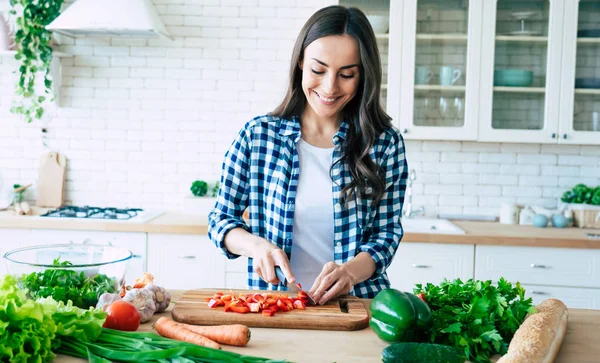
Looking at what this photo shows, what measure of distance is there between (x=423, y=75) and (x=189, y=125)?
63.2 inches

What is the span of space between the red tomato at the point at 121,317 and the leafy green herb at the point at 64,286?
10 centimetres

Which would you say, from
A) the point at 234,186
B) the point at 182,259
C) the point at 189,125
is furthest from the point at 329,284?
the point at 189,125

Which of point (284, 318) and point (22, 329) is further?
point (284, 318)

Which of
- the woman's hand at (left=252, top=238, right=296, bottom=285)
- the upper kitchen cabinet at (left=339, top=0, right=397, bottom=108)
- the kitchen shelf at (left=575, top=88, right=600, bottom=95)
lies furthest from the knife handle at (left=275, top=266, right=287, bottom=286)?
the kitchen shelf at (left=575, top=88, right=600, bottom=95)

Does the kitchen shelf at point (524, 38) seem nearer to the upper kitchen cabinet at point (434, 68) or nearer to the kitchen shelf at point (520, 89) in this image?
the upper kitchen cabinet at point (434, 68)

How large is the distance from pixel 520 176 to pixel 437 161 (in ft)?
1.85

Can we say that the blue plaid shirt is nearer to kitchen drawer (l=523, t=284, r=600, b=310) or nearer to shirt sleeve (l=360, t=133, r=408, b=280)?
shirt sleeve (l=360, t=133, r=408, b=280)

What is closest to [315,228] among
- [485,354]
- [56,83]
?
[485,354]

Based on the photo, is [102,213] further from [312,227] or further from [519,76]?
[519,76]

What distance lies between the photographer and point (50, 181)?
14.5 feet

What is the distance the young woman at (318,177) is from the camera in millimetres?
2205

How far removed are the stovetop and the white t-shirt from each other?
1796 mm

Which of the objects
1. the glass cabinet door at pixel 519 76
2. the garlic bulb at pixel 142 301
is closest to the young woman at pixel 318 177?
the garlic bulb at pixel 142 301

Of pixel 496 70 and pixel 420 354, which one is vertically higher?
pixel 496 70
